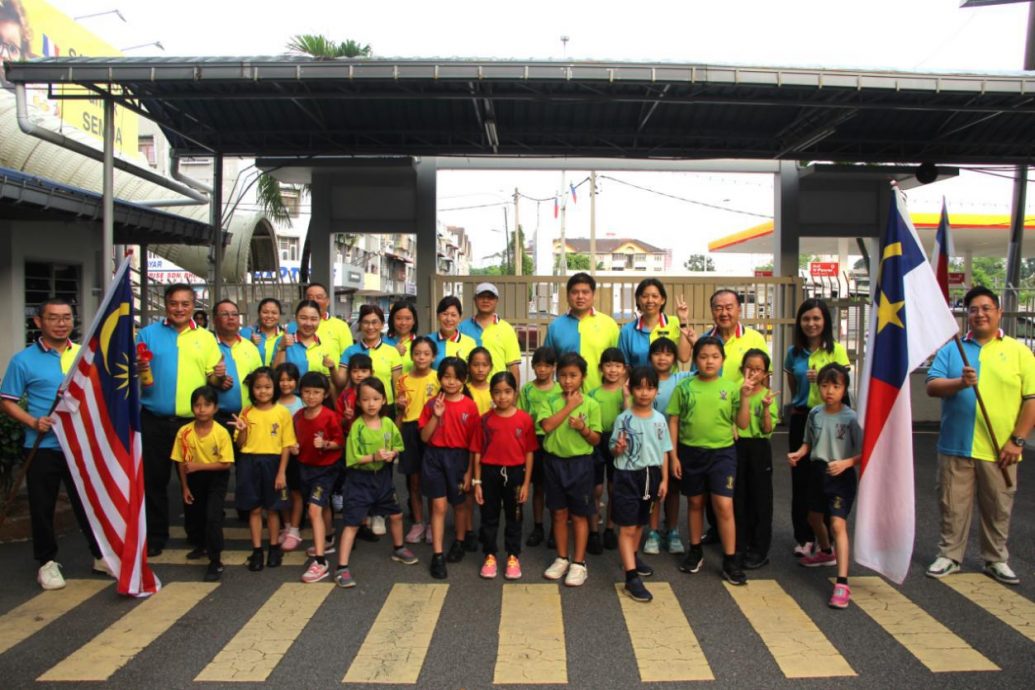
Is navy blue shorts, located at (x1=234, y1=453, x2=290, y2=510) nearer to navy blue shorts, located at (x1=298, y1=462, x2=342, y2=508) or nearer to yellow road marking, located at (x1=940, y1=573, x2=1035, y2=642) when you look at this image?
navy blue shorts, located at (x1=298, y1=462, x2=342, y2=508)

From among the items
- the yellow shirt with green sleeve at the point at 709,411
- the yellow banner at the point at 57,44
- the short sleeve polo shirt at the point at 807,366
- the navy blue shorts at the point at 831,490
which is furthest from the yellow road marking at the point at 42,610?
the yellow banner at the point at 57,44

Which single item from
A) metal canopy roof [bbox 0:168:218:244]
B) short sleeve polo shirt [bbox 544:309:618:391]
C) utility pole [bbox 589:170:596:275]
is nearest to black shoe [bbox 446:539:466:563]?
short sleeve polo shirt [bbox 544:309:618:391]

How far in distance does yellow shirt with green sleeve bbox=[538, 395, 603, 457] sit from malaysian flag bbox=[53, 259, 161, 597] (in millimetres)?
2458

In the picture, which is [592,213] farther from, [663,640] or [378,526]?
[663,640]

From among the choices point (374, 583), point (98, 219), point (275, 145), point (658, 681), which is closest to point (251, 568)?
point (374, 583)

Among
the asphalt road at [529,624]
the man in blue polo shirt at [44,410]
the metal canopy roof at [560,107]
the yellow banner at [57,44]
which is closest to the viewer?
the asphalt road at [529,624]

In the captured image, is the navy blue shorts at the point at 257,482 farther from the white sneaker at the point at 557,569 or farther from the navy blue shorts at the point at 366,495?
the white sneaker at the point at 557,569

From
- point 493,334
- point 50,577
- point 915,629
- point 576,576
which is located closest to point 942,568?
point 915,629

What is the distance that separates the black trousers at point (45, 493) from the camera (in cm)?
495

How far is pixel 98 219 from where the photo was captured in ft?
29.8

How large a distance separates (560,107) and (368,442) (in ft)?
17.2

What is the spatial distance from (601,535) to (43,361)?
3.89 metres

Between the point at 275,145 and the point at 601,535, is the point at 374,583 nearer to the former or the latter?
the point at 601,535

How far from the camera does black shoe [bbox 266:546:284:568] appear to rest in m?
5.26
